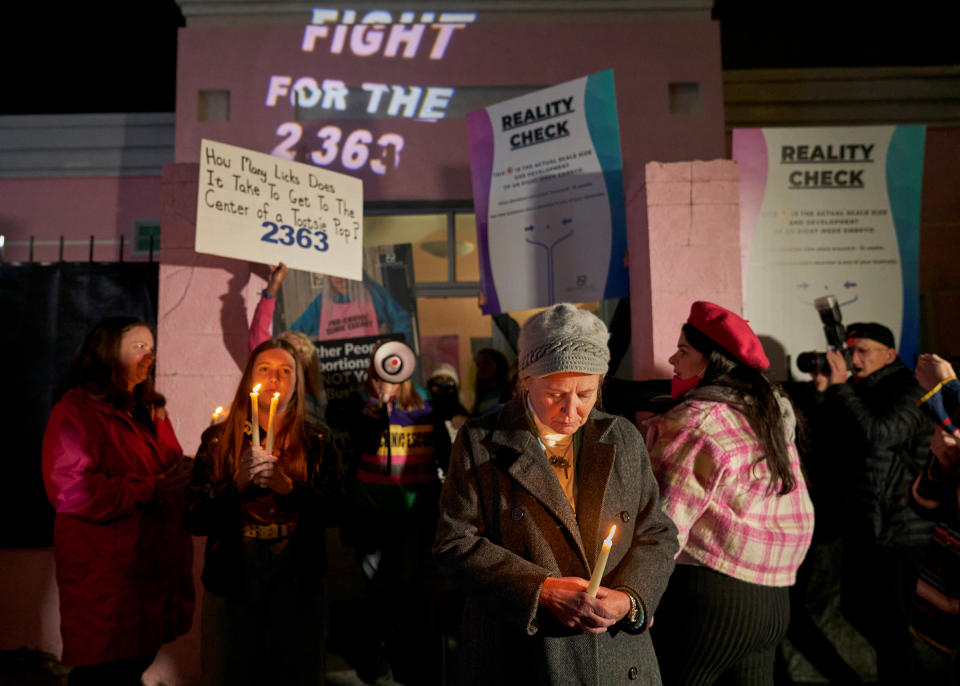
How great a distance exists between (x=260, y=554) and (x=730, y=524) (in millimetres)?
1565

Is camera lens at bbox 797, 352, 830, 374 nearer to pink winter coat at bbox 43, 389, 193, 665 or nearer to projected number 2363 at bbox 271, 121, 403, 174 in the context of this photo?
pink winter coat at bbox 43, 389, 193, 665

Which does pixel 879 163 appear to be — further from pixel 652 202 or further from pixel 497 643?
pixel 497 643

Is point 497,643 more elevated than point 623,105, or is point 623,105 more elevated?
point 623,105

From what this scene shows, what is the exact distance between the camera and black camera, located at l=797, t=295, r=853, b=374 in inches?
131

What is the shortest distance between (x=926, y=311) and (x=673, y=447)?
4709 mm

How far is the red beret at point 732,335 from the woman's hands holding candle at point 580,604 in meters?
0.91

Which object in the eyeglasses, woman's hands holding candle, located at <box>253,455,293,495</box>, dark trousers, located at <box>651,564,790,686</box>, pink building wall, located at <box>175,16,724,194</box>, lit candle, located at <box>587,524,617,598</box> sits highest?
pink building wall, located at <box>175,16,724,194</box>

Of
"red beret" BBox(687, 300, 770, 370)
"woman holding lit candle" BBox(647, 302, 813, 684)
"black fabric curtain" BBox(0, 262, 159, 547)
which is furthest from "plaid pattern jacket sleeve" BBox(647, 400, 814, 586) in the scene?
"black fabric curtain" BBox(0, 262, 159, 547)

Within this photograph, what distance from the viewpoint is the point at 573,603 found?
1483 millimetres

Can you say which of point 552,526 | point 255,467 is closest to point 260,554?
point 255,467

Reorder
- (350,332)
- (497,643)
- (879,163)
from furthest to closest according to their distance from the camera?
1. (350,332)
2. (879,163)
3. (497,643)

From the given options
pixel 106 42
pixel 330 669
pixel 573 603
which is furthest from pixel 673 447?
pixel 106 42

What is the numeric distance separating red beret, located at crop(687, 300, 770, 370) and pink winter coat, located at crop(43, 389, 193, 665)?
2.17 metres

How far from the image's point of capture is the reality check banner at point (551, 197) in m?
3.57
